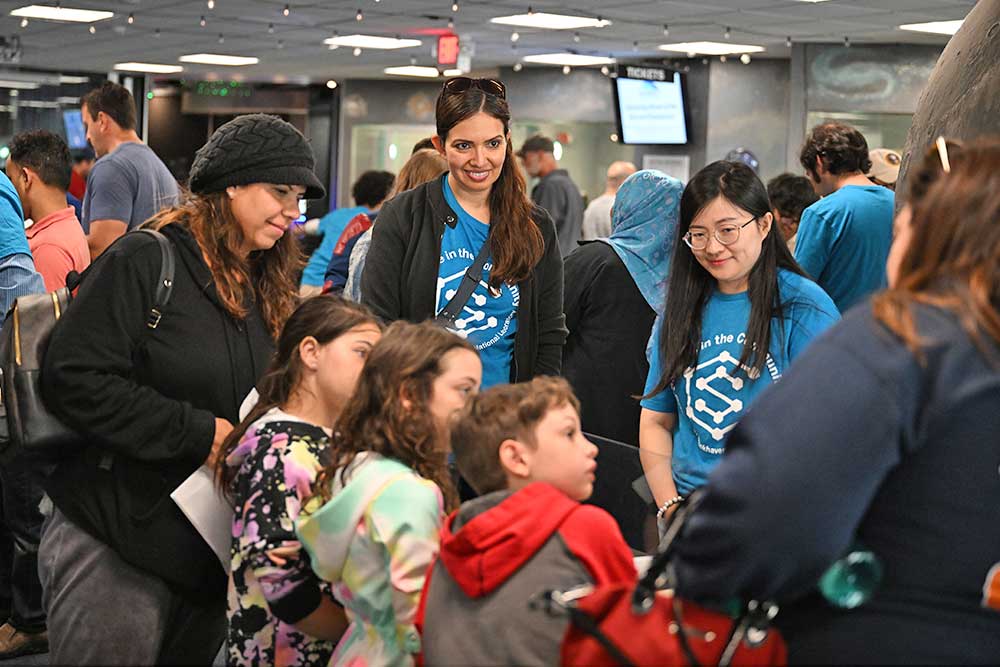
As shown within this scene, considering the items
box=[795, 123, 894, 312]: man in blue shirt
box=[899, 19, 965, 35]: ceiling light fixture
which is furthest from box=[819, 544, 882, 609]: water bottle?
box=[899, 19, 965, 35]: ceiling light fixture

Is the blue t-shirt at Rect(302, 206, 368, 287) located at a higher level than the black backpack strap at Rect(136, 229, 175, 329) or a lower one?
lower

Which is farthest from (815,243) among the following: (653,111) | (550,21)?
(653,111)

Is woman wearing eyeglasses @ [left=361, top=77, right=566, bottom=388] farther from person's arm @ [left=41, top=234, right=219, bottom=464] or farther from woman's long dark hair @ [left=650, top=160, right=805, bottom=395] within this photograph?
person's arm @ [left=41, top=234, right=219, bottom=464]

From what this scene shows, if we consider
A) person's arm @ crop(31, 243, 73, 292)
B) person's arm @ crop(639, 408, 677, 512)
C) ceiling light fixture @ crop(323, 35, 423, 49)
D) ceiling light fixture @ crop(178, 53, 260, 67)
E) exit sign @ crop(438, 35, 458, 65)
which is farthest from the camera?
ceiling light fixture @ crop(178, 53, 260, 67)

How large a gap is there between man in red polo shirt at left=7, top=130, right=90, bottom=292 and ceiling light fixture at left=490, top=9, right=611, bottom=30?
697cm

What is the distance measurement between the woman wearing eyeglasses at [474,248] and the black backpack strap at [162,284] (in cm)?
84

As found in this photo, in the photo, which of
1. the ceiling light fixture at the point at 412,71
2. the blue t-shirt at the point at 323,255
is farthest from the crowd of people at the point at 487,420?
the ceiling light fixture at the point at 412,71

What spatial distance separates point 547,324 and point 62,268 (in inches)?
92.0

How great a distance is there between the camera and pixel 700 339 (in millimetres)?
2871

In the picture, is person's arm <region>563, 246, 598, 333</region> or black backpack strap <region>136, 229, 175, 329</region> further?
person's arm <region>563, 246, 598, 333</region>

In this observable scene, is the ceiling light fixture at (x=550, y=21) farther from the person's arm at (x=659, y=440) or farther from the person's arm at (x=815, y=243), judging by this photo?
the person's arm at (x=659, y=440)

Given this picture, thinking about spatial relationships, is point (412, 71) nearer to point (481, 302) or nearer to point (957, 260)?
point (481, 302)

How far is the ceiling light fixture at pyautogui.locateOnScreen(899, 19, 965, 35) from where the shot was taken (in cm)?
1138

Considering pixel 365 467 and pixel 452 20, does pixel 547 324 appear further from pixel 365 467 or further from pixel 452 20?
pixel 452 20
